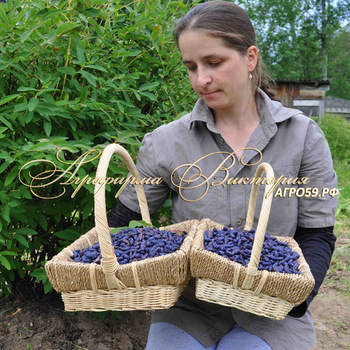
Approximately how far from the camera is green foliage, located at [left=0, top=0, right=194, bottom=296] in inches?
69.5

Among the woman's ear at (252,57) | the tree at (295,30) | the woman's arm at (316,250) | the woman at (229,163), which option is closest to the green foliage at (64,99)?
the woman at (229,163)

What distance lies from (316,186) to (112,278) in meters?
0.88

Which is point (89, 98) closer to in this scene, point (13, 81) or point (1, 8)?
point (13, 81)

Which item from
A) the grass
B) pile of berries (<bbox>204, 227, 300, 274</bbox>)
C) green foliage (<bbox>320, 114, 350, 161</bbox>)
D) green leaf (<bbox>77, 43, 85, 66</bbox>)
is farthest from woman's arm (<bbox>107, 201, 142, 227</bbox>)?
green foliage (<bbox>320, 114, 350, 161</bbox>)

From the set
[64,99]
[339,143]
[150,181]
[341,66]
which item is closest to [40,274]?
[150,181]

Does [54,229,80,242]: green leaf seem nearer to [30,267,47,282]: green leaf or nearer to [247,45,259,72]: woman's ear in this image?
[30,267,47,282]: green leaf

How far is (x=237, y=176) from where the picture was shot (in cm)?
181

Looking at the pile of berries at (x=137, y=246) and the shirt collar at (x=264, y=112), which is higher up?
the shirt collar at (x=264, y=112)

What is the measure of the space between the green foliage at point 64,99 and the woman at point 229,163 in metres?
0.23

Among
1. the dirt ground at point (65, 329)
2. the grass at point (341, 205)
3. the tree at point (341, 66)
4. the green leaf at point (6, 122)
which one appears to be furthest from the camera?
the tree at point (341, 66)

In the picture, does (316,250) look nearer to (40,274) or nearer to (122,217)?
(122,217)

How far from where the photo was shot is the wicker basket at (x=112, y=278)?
135 centimetres

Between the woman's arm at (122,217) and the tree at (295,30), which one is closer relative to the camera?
the woman's arm at (122,217)

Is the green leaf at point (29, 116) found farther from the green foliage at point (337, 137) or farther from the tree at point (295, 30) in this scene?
the tree at point (295, 30)
